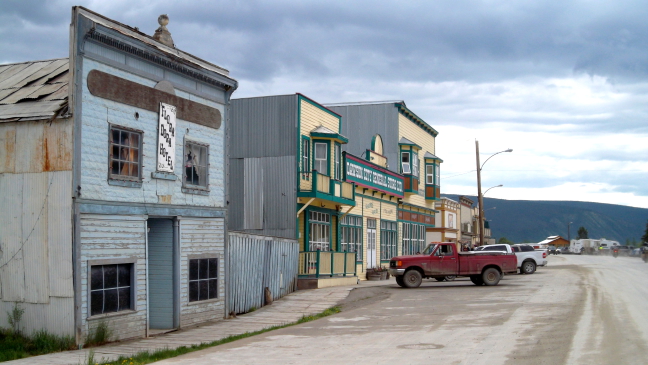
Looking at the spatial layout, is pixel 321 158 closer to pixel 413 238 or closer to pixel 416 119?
pixel 413 238

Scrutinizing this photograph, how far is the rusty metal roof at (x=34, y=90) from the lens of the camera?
13.9 metres

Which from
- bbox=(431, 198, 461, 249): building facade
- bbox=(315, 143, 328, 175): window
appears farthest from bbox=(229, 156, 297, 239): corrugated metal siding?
bbox=(431, 198, 461, 249): building facade

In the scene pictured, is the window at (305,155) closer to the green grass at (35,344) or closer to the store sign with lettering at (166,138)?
the store sign with lettering at (166,138)

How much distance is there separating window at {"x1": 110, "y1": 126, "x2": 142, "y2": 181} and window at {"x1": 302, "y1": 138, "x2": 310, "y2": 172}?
1152 centimetres

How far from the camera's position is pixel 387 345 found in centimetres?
1273

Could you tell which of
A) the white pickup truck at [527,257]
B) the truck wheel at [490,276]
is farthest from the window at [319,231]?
the white pickup truck at [527,257]

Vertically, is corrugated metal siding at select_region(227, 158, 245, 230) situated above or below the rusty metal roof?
below

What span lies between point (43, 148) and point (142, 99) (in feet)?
8.83

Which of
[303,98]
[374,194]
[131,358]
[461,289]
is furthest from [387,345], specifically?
[374,194]

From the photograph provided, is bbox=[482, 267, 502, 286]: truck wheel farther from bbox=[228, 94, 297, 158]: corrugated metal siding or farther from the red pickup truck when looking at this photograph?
bbox=[228, 94, 297, 158]: corrugated metal siding

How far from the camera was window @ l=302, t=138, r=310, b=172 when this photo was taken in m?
26.5

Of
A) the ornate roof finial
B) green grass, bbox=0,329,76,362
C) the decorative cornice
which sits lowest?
green grass, bbox=0,329,76,362

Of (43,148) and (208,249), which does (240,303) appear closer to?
(208,249)

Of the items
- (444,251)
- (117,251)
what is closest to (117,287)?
(117,251)
